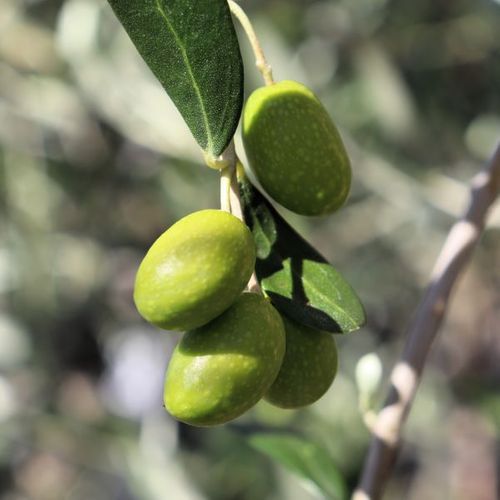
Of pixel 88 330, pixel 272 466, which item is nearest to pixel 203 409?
pixel 272 466

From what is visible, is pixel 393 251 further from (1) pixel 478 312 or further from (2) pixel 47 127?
(2) pixel 47 127

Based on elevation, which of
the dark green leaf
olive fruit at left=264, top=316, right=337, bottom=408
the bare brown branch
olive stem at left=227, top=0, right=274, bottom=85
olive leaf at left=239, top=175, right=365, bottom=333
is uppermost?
olive stem at left=227, top=0, right=274, bottom=85

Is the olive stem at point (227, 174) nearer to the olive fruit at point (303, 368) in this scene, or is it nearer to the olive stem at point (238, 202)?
the olive stem at point (238, 202)

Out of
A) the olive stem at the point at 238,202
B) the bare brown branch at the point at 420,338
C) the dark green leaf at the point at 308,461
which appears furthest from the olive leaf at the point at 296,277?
the dark green leaf at the point at 308,461

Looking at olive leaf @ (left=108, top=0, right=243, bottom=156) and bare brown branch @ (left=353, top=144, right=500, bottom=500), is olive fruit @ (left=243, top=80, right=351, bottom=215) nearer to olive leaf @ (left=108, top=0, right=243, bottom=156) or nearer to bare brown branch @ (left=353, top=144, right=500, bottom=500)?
olive leaf @ (left=108, top=0, right=243, bottom=156)

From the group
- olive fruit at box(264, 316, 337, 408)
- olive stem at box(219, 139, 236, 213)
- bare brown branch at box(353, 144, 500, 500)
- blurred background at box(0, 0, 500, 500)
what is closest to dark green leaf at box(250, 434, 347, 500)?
bare brown branch at box(353, 144, 500, 500)

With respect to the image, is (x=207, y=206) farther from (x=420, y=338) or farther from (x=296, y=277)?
(x=296, y=277)

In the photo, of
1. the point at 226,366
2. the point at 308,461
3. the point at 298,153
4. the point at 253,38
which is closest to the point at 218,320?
the point at 226,366
